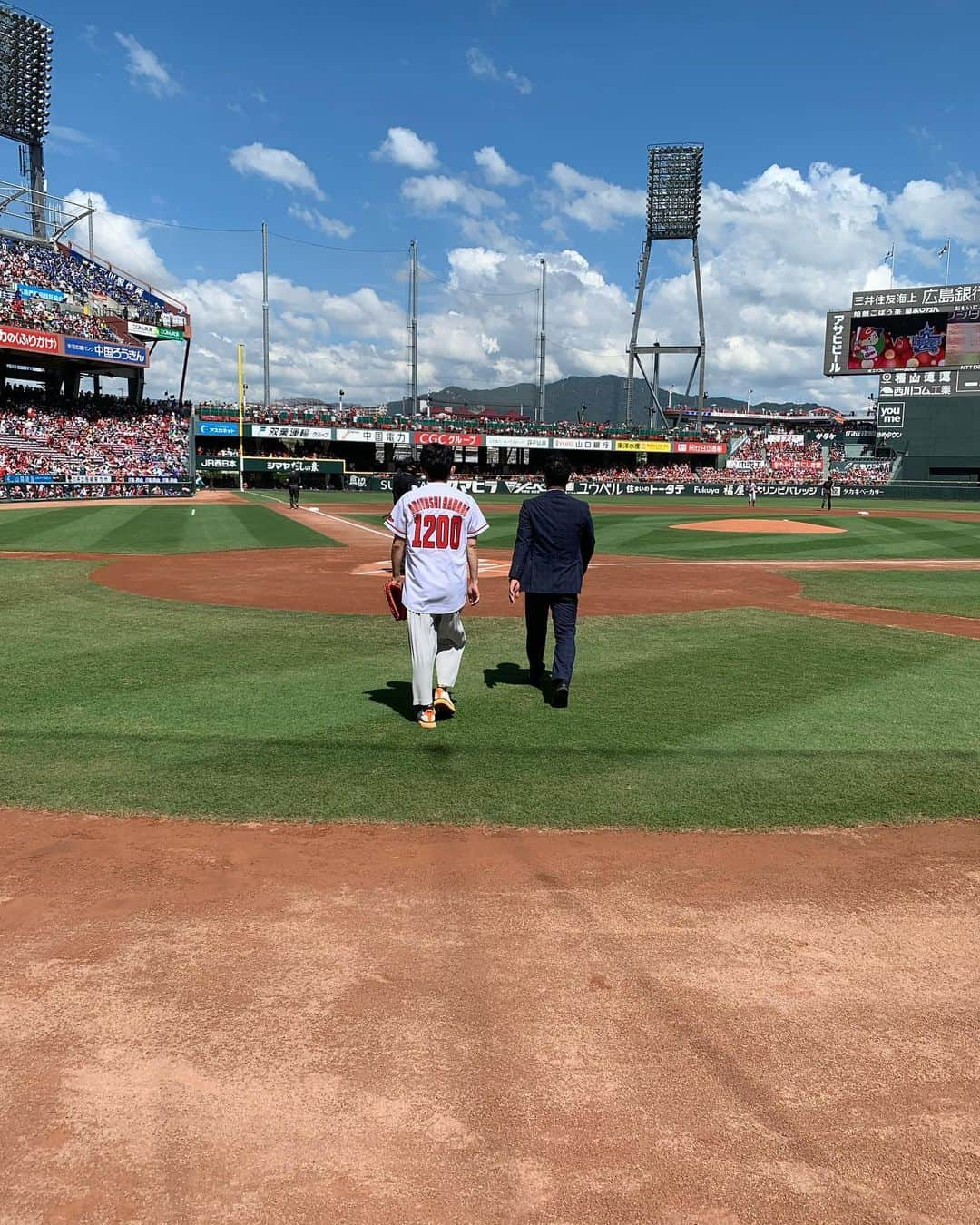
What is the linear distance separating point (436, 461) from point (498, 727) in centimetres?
183

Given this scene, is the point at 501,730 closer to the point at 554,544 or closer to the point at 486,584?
the point at 554,544

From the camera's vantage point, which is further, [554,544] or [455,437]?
[455,437]

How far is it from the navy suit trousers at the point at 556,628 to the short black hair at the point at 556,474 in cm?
84

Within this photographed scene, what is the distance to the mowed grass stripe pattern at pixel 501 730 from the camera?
173 inches

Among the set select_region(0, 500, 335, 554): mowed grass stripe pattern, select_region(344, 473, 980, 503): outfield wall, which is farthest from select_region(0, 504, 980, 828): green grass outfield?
select_region(344, 473, 980, 503): outfield wall

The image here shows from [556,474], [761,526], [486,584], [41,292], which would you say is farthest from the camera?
[41,292]

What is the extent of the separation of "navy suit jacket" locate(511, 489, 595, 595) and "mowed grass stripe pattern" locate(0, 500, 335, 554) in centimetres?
1348

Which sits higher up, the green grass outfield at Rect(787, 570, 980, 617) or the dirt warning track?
the green grass outfield at Rect(787, 570, 980, 617)

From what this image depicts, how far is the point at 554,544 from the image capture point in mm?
6363

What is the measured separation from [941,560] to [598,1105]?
60.4 ft

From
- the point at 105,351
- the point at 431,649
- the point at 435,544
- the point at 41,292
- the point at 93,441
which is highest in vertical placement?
the point at 41,292

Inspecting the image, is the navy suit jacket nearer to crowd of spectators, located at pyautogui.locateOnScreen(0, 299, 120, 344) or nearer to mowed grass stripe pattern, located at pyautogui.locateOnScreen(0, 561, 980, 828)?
mowed grass stripe pattern, located at pyautogui.locateOnScreen(0, 561, 980, 828)

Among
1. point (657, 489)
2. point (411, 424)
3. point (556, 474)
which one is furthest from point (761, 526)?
point (411, 424)

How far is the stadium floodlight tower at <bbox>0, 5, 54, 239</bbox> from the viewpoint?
49.8 meters
